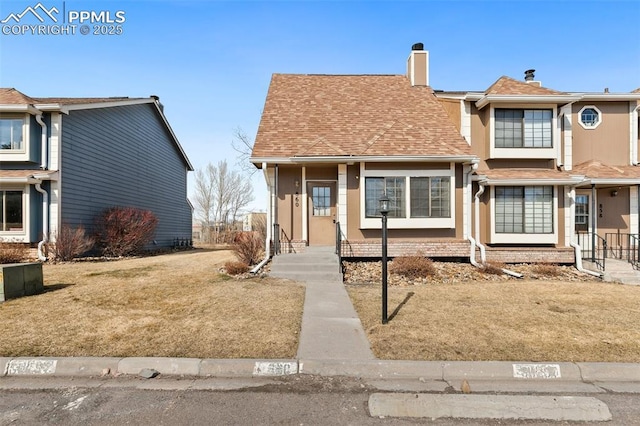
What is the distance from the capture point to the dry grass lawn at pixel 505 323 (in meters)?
4.78

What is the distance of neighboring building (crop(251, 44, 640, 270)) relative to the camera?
1175 cm

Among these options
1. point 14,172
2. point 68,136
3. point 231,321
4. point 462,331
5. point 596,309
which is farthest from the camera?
point 68,136

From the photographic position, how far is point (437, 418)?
3471mm

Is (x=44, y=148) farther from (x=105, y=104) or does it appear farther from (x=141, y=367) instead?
(x=141, y=367)

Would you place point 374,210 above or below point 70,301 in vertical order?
above

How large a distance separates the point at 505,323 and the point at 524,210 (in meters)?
7.79

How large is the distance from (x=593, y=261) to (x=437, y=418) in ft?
38.0

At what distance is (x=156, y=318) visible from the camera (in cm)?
608

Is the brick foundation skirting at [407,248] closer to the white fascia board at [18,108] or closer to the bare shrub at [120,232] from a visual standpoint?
the bare shrub at [120,232]

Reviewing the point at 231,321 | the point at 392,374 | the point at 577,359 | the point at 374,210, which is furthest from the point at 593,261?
the point at 231,321

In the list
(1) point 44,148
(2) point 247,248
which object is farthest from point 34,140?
(2) point 247,248

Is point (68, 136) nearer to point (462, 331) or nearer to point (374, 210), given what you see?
point (374, 210)

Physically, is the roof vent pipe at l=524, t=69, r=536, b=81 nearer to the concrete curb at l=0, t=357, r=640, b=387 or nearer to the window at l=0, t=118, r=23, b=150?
the concrete curb at l=0, t=357, r=640, b=387

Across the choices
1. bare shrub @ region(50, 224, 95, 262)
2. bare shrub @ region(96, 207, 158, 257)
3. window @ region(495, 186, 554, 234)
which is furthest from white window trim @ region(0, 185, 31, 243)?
window @ region(495, 186, 554, 234)
